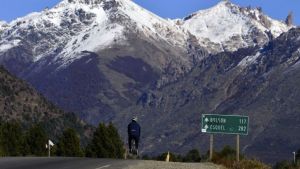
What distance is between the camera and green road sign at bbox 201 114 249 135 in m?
51.9

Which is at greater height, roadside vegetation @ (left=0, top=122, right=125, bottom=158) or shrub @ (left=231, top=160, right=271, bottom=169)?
roadside vegetation @ (left=0, top=122, right=125, bottom=158)

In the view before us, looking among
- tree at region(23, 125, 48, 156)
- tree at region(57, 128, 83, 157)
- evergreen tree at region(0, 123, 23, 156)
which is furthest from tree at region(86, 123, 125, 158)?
evergreen tree at region(0, 123, 23, 156)

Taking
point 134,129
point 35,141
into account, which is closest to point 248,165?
point 134,129

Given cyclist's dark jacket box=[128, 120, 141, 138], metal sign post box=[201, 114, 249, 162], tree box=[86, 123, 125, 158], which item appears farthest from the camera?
tree box=[86, 123, 125, 158]

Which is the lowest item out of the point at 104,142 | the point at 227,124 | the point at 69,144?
the point at 227,124

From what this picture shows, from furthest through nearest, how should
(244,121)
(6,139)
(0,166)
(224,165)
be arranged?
(6,139), (244,121), (224,165), (0,166)

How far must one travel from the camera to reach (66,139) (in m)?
142

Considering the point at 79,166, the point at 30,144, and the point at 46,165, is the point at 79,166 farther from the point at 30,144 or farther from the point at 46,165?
the point at 30,144

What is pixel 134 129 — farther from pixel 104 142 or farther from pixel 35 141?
pixel 35 141

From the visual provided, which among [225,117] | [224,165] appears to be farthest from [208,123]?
[224,165]

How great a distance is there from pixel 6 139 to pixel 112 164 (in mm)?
91707

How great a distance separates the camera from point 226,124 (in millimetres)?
53000

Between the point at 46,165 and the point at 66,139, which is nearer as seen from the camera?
the point at 46,165

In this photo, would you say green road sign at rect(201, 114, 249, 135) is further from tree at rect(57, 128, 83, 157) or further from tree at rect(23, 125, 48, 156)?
tree at rect(23, 125, 48, 156)
